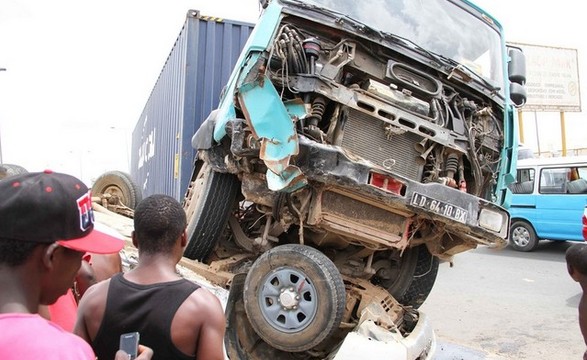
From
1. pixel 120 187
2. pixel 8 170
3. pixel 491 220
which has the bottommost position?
pixel 491 220

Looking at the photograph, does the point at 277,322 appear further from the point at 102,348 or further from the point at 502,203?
the point at 502,203

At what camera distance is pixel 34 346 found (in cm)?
96

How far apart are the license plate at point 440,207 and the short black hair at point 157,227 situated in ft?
5.98

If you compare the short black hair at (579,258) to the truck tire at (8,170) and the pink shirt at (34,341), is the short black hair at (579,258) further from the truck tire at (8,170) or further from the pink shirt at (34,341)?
the truck tire at (8,170)

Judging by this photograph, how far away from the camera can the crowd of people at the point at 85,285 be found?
1.06 m

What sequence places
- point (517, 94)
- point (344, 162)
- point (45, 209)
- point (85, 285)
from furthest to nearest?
point (517, 94), point (344, 162), point (85, 285), point (45, 209)

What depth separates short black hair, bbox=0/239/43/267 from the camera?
1.09 metres

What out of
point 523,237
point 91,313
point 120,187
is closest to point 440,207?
point 91,313

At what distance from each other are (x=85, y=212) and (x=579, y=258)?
2.12 meters

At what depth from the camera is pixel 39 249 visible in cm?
112

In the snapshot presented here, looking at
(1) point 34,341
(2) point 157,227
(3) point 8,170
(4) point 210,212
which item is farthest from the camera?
(3) point 8,170

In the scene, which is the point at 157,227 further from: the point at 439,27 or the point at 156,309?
the point at 439,27

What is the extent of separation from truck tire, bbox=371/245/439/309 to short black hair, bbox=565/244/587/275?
6.63 feet

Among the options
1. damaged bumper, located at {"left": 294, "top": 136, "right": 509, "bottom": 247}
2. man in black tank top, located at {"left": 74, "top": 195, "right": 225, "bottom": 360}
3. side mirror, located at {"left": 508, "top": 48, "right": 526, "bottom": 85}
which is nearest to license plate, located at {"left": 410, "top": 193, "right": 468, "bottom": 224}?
damaged bumper, located at {"left": 294, "top": 136, "right": 509, "bottom": 247}
